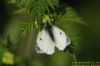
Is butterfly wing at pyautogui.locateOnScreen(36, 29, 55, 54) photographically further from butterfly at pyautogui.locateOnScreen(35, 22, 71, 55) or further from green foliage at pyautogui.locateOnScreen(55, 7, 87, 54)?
green foliage at pyautogui.locateOnScreen(55, 7, 87, 54)

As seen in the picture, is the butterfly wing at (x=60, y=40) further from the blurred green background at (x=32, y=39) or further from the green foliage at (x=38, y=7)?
A: the blurred green background at (x=32, y=39)

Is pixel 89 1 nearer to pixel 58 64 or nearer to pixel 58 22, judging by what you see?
pixel 58 64

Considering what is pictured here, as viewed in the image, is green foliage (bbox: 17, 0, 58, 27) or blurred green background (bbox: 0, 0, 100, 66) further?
blurred green background (bbox: 0, 0, 100, 66)

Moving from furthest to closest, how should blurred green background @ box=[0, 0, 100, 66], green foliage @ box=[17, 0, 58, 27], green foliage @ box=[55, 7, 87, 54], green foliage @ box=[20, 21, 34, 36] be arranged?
blurred green background @ box=[0, 0, 100, 66]
green foliage @ box=[55, 7, 87, 54]
green foliage @ box=[20, 21, 34, 36]
green foliage @ box=[17, 0, 58, 27]

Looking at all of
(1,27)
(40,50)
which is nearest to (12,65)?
(1,27)

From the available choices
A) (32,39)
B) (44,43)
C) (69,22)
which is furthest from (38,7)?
(32,39)

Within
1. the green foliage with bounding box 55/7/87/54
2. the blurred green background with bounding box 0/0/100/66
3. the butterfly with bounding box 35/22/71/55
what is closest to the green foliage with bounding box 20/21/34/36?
the butterfly with bounding box 35/22/71/55
